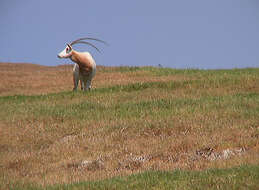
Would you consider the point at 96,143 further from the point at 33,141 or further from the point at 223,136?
the point at 223,136

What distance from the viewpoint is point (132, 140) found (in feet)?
42.1

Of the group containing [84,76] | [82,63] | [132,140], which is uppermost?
[82,63]

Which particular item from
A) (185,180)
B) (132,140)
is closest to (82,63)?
(132,140)

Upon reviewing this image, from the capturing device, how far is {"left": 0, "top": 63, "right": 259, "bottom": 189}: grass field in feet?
28.8

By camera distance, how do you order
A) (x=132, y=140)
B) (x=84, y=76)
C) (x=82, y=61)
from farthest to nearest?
(x=84, y=76) < (x=82, y=61) < (x=132, y=140)

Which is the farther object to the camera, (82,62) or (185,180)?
(82,62)

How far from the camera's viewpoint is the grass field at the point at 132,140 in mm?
8773

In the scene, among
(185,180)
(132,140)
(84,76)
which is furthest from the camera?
(84,76)

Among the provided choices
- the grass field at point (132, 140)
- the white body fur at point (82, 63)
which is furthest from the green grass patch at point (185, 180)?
the white body fur at point (82, 63)

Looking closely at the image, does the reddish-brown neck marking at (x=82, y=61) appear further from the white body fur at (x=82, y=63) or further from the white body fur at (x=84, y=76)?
the white body fur at (x=84, y=76)

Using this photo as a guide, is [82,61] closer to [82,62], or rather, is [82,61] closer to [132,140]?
[82,62]

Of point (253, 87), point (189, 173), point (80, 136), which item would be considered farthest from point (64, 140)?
A: point (253, 87)

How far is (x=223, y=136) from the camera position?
478 inches

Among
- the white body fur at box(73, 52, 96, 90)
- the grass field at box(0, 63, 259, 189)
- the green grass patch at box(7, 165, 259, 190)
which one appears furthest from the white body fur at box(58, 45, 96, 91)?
the green grass patch at box(7, 165, 259, 190)
